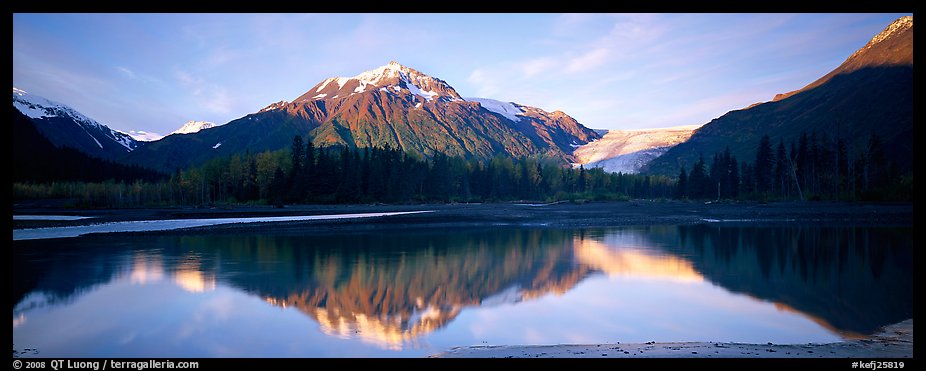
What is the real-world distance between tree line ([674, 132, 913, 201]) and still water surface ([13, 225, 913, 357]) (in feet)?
170

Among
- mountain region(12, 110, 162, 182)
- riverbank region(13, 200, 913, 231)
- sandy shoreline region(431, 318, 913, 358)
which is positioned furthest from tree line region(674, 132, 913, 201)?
mountain region(12, 110, 162, 182)

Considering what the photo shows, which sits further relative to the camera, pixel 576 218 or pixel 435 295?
pixel 576 218

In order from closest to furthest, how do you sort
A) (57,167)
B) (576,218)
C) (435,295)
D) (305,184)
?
(435,295)
(576,218)
(305,184)
(57,167)

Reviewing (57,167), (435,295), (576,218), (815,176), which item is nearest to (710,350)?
(435,295)

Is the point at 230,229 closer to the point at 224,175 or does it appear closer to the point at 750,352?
the point at 750,352

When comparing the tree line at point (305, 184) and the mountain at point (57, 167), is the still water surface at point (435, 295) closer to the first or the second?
the tree line at point (305, 184)

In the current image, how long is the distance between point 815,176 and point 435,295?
95.3 metres

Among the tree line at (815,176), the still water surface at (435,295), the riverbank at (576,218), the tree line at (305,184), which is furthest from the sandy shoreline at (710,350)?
the tree line at (305,184)

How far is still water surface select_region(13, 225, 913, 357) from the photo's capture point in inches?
463

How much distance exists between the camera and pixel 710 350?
32.5 feet

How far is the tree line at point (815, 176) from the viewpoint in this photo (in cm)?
7162

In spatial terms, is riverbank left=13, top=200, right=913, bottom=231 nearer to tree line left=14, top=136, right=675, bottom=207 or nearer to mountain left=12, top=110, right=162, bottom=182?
tree line left=14, top=136, right=675, bottom=207

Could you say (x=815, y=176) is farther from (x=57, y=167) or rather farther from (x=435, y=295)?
(x=57, y=167)
